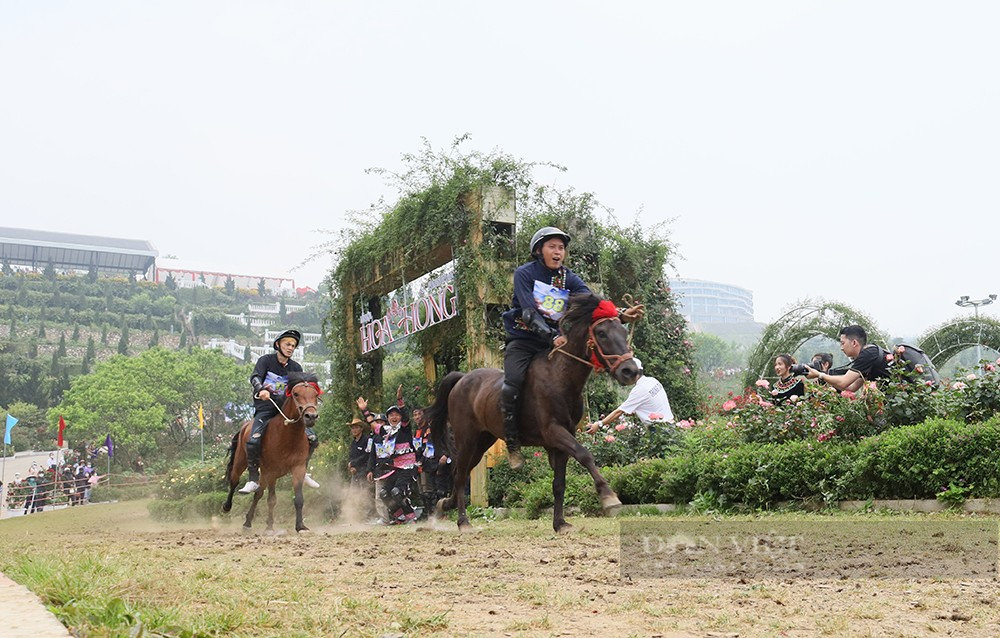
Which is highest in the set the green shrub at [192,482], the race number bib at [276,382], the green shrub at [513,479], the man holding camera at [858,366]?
the man holding camera at [858,366]

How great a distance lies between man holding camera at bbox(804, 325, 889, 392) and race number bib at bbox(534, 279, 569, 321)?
12.5 feet

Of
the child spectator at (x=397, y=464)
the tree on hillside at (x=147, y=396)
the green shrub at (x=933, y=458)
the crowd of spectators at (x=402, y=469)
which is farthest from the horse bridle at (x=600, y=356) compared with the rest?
the tree on hillside at (x=147, y=396)

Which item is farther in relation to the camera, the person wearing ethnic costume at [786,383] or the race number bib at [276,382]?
the race number bib at [276,382]

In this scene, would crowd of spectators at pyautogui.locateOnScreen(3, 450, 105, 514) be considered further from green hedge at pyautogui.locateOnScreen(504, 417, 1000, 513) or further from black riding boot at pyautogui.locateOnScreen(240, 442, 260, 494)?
green hedge at pyautogui.locateOnScreen(504, 417, 1000, 513)

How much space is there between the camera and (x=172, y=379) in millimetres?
78000

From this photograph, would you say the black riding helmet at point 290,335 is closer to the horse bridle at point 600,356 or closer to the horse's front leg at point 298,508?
the horse's front leg at point 298,508

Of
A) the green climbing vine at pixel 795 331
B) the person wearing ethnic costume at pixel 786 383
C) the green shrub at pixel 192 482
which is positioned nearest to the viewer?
the person wearing ethnic costume at pixel 786 383

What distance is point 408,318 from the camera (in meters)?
17.5

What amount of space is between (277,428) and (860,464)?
7.31 meters

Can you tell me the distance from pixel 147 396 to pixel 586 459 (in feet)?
243

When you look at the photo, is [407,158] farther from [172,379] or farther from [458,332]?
[172,379]

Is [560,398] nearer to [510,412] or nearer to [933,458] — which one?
[510,412]

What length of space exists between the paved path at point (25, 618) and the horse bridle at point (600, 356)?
4742mm

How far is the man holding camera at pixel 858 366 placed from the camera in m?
10.4
